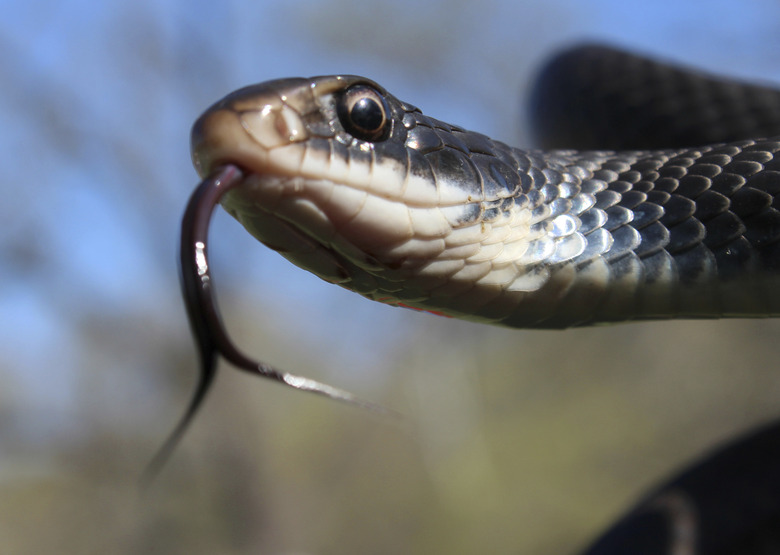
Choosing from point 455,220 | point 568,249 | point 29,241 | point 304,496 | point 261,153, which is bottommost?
point 304,496

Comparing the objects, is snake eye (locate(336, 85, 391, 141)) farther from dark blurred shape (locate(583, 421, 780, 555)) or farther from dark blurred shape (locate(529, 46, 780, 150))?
dark blurred shape (locate(583, 421, 780, 555))

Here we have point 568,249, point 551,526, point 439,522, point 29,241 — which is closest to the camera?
point 568,249

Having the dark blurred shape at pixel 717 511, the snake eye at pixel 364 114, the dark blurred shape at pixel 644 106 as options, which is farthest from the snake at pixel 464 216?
the dark blurred shape at pixel 717 511

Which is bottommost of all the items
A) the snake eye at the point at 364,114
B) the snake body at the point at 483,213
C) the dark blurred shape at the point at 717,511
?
the dark blurred shape at the point at 717,511

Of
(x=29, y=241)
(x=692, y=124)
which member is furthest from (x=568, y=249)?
(x=29, y=241)

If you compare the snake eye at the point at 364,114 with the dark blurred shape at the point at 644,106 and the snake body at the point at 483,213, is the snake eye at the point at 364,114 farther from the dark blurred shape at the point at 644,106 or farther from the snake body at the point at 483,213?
the dark blurred shape at the point at 644,106

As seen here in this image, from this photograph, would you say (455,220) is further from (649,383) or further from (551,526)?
(649,383)

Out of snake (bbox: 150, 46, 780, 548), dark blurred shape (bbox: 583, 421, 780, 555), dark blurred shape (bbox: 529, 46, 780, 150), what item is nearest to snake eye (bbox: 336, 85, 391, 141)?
snake (bbox: 150, 46, 780, 548)

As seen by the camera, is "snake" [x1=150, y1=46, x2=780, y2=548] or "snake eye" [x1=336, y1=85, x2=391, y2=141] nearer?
"snake" [x1=150, y1=46, x2=780, y2=548]
